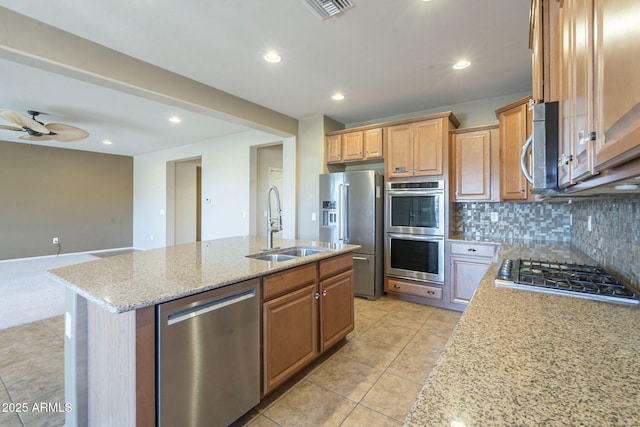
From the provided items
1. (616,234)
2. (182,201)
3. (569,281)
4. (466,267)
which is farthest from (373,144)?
(182,201)

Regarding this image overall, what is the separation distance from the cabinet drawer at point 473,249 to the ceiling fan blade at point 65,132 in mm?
5355

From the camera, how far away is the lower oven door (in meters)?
3.42

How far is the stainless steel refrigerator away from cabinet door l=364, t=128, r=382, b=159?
0.99 ft

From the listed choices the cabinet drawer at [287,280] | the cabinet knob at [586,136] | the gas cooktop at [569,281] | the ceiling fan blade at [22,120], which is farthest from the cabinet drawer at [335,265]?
the ceiling fan blade at [22,120]

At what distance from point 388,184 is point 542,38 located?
254 cm

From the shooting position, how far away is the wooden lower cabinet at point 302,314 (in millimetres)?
1767

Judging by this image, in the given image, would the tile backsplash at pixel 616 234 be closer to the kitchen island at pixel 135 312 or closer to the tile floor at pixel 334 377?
the tile floor at pixel 334 377

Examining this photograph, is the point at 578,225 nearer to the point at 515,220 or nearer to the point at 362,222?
the point at 515,220

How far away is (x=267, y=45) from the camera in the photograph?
95.8 inches

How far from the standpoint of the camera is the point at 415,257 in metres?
3.59

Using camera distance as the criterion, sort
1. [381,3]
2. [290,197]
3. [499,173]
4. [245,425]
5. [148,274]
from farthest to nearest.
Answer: [290,197] < [499,173] < [381,3] < [245,425] < [148,274]

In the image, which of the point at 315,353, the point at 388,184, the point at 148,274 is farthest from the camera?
the point at 388,184

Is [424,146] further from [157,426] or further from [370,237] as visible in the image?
[157,426]

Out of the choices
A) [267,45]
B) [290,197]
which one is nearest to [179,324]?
[267,45]
